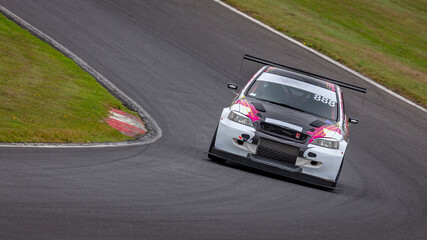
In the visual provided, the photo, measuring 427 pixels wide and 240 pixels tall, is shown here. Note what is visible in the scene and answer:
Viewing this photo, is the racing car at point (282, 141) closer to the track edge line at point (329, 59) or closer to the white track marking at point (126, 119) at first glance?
→ the white track marking at point (126, 119)

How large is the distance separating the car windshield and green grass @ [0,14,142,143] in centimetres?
264

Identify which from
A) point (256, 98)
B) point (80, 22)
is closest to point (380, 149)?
point (256, 98)

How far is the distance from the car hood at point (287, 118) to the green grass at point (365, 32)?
1004cm

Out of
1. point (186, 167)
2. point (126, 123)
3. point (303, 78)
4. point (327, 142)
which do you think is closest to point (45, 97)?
point (126, 123)

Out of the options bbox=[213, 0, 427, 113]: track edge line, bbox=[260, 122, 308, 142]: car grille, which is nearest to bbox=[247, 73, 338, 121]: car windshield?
bbox=[260, 122, 308, 142]: car grille

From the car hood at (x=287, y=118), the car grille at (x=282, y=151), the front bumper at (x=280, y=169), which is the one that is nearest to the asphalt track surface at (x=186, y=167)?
the front bumper at (x=280, y=169)

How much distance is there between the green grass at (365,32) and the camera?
2131 cm

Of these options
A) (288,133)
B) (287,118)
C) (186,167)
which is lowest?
(186,167)

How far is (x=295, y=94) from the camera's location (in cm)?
1120

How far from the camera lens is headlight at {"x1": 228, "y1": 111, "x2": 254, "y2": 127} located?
9852 mm

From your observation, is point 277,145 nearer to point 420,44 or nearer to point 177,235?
point 177,235

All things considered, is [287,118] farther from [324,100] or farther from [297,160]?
Answer: [324,100]

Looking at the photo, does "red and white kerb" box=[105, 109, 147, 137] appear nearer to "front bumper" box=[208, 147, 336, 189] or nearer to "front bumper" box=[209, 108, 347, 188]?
"front bumper" box=[209, 108, 347, 188]

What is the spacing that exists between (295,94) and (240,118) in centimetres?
168
